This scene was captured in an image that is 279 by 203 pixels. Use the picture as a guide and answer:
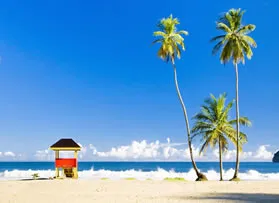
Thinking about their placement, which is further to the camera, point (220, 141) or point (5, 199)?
point (220, 141)

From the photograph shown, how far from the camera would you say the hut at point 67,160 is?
29625mm

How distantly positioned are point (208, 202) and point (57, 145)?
18.0 metres

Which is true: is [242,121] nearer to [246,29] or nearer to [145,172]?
[246,29]

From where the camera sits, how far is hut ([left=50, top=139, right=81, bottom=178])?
97.2ft

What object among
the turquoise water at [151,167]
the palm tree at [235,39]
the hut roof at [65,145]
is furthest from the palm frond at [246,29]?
the turquoise water at [151,167]

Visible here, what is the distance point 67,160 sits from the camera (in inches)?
1167

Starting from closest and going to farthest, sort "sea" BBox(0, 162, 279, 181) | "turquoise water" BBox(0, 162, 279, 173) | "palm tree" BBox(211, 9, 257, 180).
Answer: "palm tree" BBox(211, 9, 257, 180) < "sea" BBox(0, 162, 279, 181) < "turquoise water" BBox(0, 162, 279, 173)

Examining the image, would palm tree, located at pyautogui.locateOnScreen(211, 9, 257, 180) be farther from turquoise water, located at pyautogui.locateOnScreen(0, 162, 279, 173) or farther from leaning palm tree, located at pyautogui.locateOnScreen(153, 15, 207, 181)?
turquoise water, located at pyautogui.locateOnScreen(0, 162, 279, 173)

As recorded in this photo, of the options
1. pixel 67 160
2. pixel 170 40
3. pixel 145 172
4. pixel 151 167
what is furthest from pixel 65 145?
pixel 151 167

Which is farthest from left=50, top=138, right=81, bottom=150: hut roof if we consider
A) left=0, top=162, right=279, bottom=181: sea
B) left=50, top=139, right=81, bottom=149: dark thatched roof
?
left=0, top=162, right=279, bottom=181: sea

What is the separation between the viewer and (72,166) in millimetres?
29703

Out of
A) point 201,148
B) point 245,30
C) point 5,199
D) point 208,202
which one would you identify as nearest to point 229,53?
point 245,30

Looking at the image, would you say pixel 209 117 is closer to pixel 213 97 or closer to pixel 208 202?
pixel 213 97

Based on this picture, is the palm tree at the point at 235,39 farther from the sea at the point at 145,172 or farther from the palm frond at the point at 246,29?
the sea at the point at 145,172
